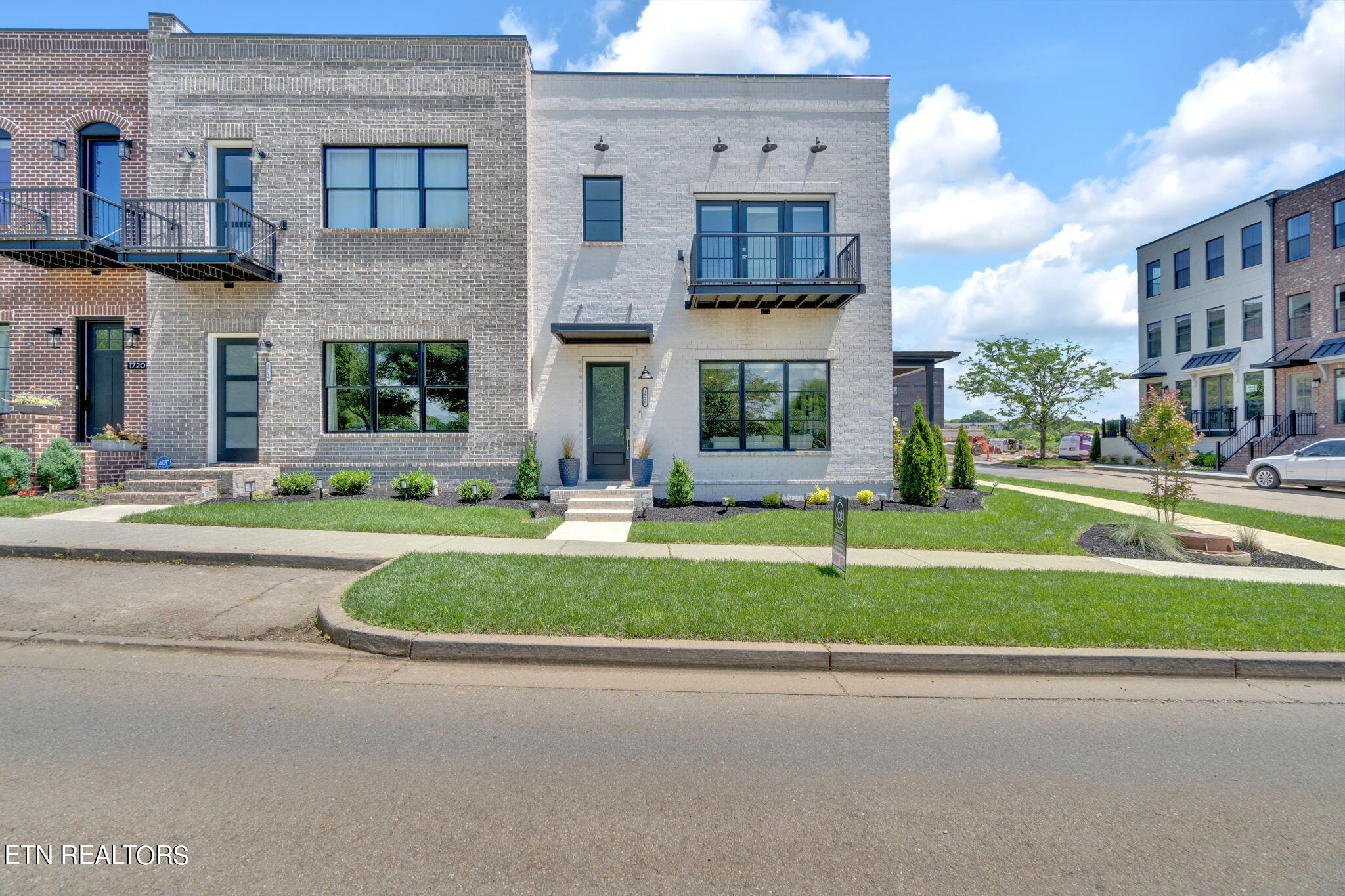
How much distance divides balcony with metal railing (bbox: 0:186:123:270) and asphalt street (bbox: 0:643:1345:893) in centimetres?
1110

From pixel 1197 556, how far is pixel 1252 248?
28.3 metres

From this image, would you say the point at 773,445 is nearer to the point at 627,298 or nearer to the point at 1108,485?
the point at 627,298

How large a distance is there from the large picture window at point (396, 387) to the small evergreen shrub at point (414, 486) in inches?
46.4

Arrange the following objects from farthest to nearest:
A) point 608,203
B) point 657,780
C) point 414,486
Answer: point 608,203
point 414,486
point 657,780

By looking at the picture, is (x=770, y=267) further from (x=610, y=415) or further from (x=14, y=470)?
(x=14, y=470)

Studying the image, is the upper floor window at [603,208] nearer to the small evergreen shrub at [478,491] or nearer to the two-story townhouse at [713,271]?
the two-story townhouse at [713,271]

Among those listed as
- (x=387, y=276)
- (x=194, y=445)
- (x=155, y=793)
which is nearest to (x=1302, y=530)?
(x=155, y=793)

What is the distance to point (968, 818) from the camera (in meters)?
3.28

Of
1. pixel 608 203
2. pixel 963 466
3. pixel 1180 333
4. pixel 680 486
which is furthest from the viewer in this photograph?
pixel 1180 333

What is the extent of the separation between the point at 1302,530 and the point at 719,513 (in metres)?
10.2

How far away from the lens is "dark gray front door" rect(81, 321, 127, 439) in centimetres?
1408

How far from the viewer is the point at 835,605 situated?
6.39 meters

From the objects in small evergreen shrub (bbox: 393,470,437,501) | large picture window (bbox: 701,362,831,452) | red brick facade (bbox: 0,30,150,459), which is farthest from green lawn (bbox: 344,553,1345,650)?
red brick facade (bbox: 0,30,150,459)

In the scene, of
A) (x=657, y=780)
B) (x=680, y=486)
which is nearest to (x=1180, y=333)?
(x=680, y=486)
